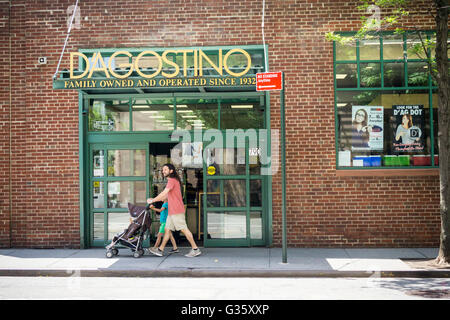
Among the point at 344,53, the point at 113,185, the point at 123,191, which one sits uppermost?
the point at 344,53

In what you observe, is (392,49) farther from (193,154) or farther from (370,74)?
(193,154)

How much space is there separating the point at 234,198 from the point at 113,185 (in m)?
2.99

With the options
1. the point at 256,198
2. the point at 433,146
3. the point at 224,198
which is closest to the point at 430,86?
the point at 433,146

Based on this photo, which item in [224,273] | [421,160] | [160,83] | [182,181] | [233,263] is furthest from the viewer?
[182,181]

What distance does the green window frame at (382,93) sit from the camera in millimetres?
10469

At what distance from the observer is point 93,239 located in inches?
424

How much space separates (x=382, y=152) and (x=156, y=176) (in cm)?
568

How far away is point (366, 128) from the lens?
10531 millimetres

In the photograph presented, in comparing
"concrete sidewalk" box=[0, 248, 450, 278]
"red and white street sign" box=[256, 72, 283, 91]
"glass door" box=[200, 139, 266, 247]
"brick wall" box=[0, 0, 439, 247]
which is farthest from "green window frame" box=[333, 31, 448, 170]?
"red and white street sign" box=[256, 72, 283, 91]

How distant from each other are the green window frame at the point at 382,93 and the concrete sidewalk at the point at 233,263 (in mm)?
2296

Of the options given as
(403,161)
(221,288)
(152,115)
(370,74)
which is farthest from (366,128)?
(221,288)

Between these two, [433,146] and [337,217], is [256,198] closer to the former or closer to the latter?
[337,217]

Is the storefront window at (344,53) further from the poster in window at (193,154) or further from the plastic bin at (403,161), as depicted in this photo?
the poster in window at (193,154)

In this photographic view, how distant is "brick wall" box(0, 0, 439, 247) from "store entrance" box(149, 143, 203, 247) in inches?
77.9
